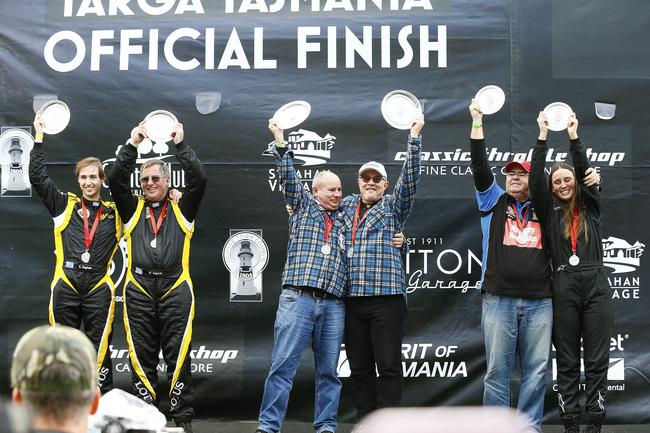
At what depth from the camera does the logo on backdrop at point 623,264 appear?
18.4 feet

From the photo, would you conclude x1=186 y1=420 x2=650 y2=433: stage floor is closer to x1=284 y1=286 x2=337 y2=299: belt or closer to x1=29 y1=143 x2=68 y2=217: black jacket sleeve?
x1=284 y1=286 x2=337 y2=299: belt

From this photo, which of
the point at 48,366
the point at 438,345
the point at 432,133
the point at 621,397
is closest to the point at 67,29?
the point at 432,133

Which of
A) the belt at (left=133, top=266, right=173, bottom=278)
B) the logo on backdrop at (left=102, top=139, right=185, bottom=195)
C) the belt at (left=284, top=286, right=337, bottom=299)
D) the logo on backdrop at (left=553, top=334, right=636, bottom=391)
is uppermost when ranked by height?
the logo on backdrop at (left=102, top=139, right=185, bottom=195)

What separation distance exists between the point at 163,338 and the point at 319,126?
1.75m

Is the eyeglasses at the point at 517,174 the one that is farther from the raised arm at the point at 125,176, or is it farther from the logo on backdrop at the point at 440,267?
the raised arm at the point at 125,176

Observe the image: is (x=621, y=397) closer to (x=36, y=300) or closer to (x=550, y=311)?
(x=550, y=311)

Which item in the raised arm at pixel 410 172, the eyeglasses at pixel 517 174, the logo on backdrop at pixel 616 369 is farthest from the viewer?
the logo on backdrop at pixel 616 369

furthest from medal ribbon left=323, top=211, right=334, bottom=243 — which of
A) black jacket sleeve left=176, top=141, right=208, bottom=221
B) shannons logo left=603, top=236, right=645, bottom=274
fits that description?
shannons logo left=603, top=236, right=645, bottom=274

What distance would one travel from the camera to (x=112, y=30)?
5945 millimetres

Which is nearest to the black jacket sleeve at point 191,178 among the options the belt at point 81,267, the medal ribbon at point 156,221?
the medal ribbon at point 156,221

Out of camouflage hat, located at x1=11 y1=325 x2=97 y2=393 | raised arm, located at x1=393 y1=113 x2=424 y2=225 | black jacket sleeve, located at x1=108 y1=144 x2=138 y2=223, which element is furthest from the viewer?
black jacket sleeve, located at x1=108 y1=144 x2=138 y2=223

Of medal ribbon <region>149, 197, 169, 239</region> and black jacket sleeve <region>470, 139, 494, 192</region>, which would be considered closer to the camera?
black jacket sleeve <region>470, 139, 494, 192</region>

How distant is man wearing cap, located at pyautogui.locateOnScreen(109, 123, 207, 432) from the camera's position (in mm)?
4918

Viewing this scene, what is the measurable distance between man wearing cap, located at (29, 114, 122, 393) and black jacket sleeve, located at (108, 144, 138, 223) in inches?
6.0
